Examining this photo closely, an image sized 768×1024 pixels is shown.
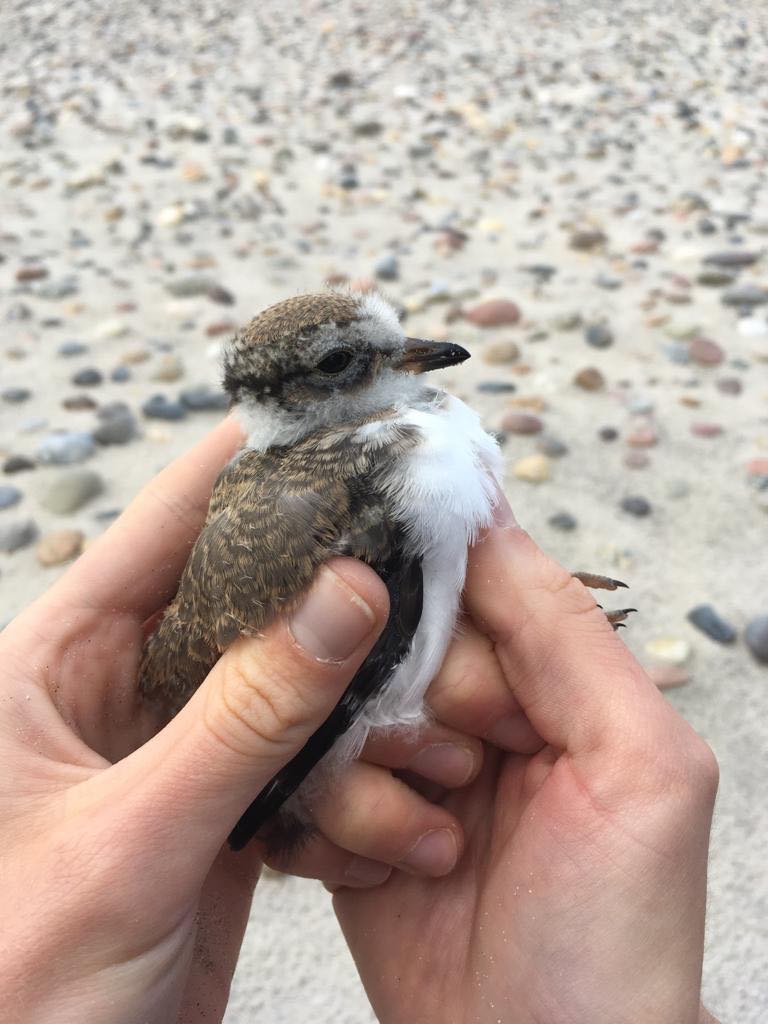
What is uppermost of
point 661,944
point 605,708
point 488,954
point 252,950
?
point 605,708

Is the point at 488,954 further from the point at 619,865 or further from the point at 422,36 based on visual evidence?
the point at 422,36

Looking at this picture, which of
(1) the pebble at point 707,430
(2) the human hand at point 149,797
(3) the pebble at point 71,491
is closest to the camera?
(2) the human hand at point 149,797

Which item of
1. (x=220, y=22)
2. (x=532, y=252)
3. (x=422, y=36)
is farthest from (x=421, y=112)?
(x=220, y=22)

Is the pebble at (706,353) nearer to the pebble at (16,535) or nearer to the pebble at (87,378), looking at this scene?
the pebble at (87,378)

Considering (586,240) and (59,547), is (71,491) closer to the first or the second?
(59,547)

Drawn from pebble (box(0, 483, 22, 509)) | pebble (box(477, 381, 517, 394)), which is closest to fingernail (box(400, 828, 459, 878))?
pebble (box(0, 483, 22, 509))

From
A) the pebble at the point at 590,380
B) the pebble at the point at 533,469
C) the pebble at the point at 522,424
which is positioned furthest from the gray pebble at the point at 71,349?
the pebble at the point at 590,380

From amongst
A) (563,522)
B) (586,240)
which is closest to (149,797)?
(563,522)
